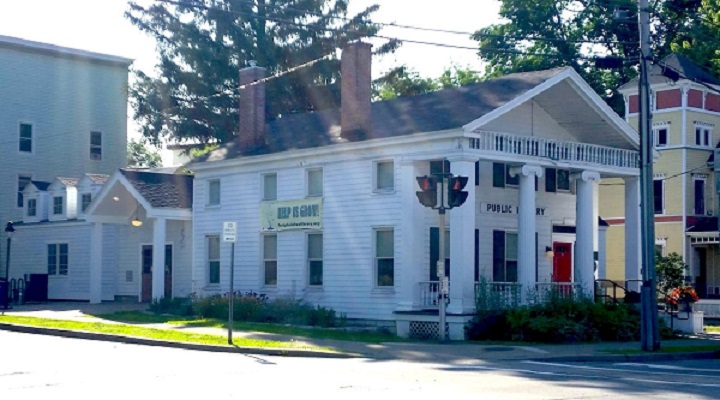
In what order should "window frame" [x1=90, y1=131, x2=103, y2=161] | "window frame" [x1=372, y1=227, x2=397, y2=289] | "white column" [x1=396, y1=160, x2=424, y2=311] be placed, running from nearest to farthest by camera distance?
"white column" [x1=396, y1=160, x2=424, y2=311] < "window frame" [x1=372, y1=227, x2=397, y2=289] < "window frame" [x1=90, y1=131, x2=103, y2=161]

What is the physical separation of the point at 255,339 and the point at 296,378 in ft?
26.2

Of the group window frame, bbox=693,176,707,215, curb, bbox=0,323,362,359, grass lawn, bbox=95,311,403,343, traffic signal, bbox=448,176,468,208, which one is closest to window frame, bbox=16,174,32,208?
grass lawn, bbox=95,311,403,343

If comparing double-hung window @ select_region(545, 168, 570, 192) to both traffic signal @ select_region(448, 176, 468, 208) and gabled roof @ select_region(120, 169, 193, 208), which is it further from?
gabled roof @ select_region(120, 169, 193, 208)

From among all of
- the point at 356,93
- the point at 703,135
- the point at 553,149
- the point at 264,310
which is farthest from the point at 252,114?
the point at 703,135

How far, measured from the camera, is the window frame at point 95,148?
182 ft

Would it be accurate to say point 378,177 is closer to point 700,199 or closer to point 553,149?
point 553,149

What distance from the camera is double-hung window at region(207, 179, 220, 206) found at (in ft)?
119

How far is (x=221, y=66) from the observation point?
188 ft

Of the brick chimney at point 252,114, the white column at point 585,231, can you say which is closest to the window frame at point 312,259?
the brick chimney at point 252,114

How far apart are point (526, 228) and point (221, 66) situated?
32.0 meters

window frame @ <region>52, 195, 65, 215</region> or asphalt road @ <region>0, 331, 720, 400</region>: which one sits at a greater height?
window frame @ <region>52, 195, 65, 215</region>

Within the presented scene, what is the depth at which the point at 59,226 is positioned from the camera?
44.1 meters

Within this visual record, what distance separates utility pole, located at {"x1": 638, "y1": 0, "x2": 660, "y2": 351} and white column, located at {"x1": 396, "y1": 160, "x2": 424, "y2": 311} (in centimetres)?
637

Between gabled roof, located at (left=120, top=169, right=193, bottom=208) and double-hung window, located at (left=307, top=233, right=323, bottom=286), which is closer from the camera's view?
double-hung window, located at (left=307, top=233, right=323, bottom=286)
